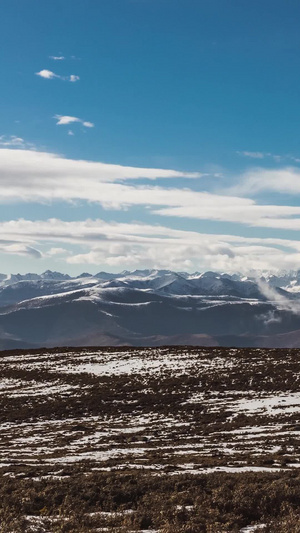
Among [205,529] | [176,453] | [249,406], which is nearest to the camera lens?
[205,529]

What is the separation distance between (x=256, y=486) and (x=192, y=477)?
2.86 m

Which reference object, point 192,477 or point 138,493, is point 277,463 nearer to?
point 192,477

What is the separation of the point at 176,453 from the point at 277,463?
6558 millimetres

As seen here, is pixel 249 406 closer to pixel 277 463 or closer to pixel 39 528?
pixel 277 463

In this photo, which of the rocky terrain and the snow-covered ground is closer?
the rocky terrain

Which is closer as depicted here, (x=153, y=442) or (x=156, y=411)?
(x=153, y=442)

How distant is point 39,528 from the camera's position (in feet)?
40.1

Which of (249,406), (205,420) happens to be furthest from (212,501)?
(249,406)

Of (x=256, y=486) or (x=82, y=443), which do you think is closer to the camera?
(x=256, y=486)

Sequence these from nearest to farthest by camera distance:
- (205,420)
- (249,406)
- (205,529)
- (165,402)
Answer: (205,529) < (205,420) < (249,406) < (165,402)

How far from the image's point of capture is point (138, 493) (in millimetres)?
16250

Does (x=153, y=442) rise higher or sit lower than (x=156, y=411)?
higher

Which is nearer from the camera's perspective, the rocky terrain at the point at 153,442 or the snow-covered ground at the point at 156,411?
the rocky terrain at the point at 153,442

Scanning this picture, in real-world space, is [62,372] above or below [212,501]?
below
